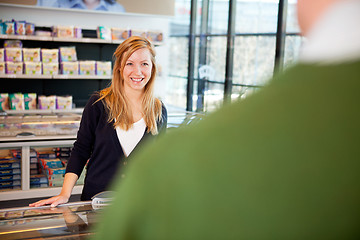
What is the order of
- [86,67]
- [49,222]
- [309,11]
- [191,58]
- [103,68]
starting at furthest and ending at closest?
[191,58] < [103,68] < [86,67] < [49,222] < [309,11]

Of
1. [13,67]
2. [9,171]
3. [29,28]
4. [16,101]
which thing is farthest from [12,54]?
[9,171]

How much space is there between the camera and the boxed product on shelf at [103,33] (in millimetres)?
6059

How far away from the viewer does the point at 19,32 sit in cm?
562

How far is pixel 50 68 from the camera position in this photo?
5.74 metres

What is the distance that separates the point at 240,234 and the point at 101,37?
6.00m

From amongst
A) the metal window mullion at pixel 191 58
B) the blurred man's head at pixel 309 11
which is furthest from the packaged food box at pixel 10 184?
the metal window mullion at pixel 191 58

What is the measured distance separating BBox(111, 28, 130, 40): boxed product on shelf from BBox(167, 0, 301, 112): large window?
162 cm

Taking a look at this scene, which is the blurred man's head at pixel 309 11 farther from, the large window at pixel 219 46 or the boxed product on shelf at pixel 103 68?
the large window at pixel 219 46

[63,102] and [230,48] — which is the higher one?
[230,48]

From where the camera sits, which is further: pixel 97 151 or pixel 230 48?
pixel 230 48

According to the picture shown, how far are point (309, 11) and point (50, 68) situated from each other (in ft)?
18.9

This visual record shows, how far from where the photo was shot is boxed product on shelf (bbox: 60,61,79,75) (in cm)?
582

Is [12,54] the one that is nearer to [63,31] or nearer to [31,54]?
[31,54]

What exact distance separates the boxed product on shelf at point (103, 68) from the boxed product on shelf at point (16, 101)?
1107mm
